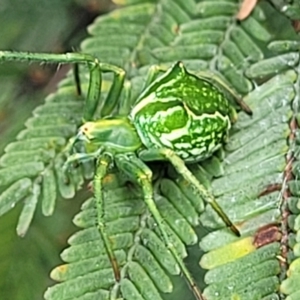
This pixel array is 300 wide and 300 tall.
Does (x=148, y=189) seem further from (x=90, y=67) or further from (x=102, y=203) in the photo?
(x=90, y=67)

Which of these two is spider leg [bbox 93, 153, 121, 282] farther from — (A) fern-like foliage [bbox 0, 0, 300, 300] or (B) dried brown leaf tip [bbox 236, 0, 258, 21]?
(B) dried brown leaf tip [bbox 236, 0, 258, 21]

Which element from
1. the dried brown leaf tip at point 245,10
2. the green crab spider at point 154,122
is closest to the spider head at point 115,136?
the green crab spider at point 154,122

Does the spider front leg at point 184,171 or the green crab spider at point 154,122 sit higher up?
the green crab spider at point 154,122

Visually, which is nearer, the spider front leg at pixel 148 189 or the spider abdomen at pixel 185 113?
the spider front leg at pixel 148 189

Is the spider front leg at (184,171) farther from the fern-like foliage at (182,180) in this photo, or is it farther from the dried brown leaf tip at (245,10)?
the dried brown leaf tip at (245,10)

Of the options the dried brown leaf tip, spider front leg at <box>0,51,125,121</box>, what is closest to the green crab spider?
spider front leg at <box>0,51,125,121</box>

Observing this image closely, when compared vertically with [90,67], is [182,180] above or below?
below

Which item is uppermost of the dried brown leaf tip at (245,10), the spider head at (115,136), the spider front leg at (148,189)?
the dried brown leaf tip at (245,10)

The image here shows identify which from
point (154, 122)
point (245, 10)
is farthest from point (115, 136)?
point (245, 10)
